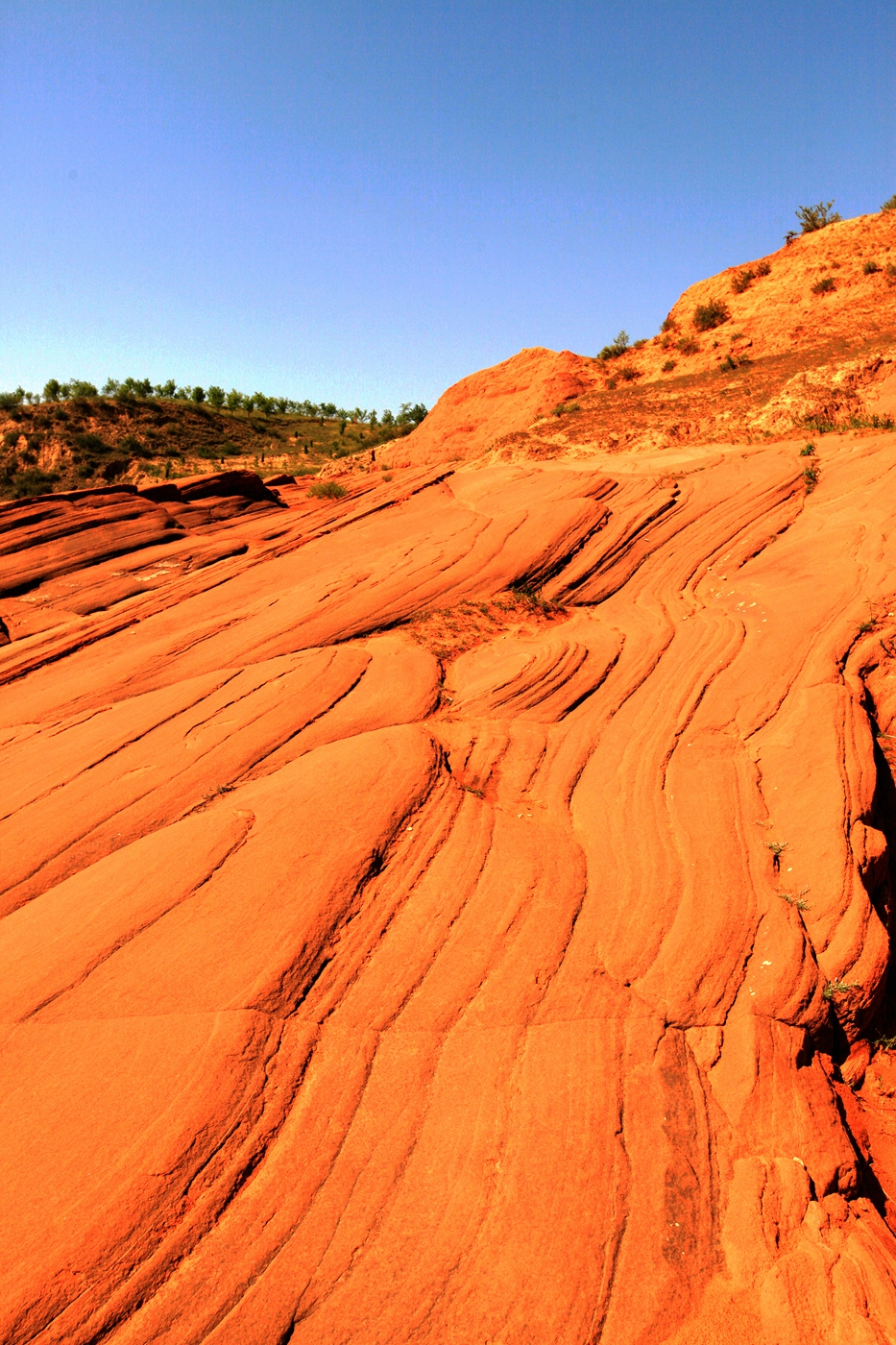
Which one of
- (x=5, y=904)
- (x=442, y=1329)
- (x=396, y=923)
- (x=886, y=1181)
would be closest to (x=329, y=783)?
(x=396, y=923)

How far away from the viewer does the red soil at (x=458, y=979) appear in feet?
10.8

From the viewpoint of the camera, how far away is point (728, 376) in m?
23.1

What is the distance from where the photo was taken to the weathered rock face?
10.8 feet

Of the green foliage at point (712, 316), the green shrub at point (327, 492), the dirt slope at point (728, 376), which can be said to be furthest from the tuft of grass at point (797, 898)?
the green foliage at point (712, 316)

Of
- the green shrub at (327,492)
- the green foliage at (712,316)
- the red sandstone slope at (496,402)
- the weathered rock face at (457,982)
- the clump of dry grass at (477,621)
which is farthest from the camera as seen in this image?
the green foliage at (712,316)

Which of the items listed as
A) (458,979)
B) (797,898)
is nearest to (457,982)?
(458,979)

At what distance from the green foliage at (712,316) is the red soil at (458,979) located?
22.0 meters

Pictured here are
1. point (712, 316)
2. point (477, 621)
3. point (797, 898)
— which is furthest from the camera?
point (712, 316)

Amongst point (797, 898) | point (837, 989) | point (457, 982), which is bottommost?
point (837, 989)

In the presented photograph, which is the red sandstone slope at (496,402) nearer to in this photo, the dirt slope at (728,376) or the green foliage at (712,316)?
the dirt slope at (728,376)

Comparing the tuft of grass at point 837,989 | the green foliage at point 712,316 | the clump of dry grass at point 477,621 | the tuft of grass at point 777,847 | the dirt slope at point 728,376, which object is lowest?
the tuft of grass at point 837,989

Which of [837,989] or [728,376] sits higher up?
[728,376]

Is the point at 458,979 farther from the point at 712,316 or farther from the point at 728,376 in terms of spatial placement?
the point at 712,316

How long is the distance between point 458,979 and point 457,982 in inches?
0.9
